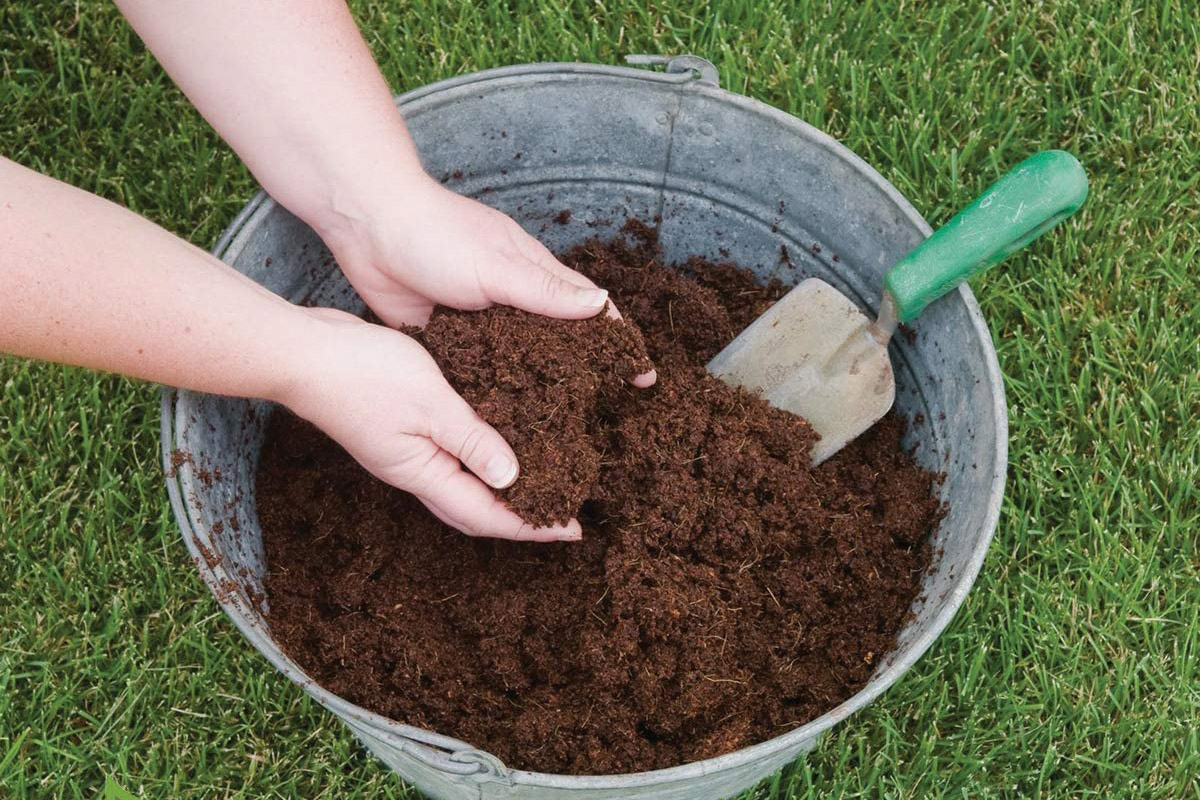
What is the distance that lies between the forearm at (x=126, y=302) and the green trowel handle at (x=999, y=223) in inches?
30.8

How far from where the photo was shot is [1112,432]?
1913 millimetres

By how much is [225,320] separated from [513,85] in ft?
1.98

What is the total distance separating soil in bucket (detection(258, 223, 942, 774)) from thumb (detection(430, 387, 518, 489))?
0.03 meters

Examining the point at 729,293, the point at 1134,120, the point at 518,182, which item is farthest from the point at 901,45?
the point at 518,182

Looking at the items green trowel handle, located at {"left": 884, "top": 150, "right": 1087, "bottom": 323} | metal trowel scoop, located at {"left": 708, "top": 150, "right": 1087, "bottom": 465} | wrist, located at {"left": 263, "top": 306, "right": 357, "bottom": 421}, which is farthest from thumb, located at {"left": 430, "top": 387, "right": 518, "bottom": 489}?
green trowel handle, located at {"left": 884, "top": 150, "right": 1087, "bottom": 323}

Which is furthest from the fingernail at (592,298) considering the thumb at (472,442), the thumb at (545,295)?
the thumb at (472,442)

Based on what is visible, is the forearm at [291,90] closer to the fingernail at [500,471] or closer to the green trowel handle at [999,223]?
the fingernail at [500,471]

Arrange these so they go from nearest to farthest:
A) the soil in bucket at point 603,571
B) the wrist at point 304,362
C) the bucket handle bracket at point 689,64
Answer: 1. the wrist at point 304,362
2. the soil in bucket at point 603,571
3. the bucket handle bracket at point 689,64

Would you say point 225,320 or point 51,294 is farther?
point 225,320

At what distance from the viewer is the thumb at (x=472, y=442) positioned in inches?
52.7

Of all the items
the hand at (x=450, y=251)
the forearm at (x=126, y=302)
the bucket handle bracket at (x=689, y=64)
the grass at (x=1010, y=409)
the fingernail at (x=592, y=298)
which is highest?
the forearm at (x=126, y=302)

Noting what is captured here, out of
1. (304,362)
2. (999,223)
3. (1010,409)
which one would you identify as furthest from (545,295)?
(1010,409)

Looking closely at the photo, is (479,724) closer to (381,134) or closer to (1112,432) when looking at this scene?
(381,134)

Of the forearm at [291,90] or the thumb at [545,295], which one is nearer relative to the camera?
the forearm at [291,90]
